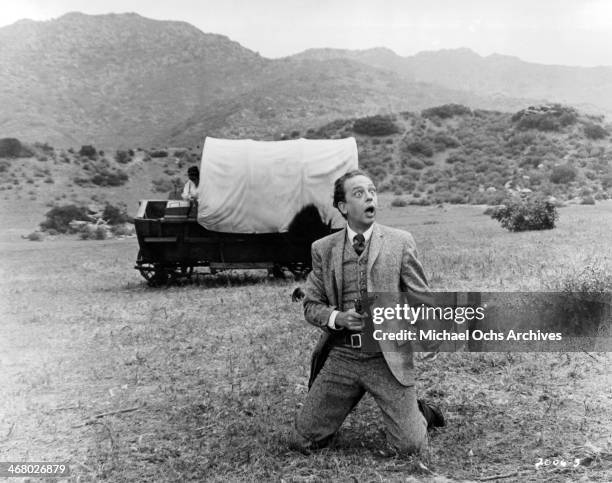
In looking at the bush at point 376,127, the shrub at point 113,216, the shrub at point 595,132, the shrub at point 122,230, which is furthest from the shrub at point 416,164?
the shrub at point 122,230

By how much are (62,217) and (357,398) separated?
93.7 feet

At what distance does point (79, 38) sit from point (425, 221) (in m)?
84.6

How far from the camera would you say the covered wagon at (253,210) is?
37.0ft

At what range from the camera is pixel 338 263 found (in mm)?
4141

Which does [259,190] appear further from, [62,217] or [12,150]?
[12,150]

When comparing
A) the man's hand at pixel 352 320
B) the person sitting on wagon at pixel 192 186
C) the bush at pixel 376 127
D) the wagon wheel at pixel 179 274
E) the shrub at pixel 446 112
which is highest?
the man's hand at pixel 352 320

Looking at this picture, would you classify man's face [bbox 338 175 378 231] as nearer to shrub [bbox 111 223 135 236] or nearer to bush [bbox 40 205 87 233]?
shrub [bbox 111 223 135 236]

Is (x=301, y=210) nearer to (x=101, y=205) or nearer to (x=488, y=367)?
(x=488, y=367)

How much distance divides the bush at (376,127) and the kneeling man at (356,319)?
45.9m

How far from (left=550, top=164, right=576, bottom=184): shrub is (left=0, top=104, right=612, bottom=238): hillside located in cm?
5

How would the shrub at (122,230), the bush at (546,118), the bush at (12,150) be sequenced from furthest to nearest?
1. the bush at (546,118)
2. the bush at (12,150)
3. the shrub at (122,230)

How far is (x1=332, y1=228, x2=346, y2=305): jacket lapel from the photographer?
163 inches

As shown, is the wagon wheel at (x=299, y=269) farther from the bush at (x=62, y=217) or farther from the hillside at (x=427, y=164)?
the hillside at (x=427, y=164)

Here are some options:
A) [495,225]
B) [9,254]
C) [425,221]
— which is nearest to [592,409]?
[495,225]
